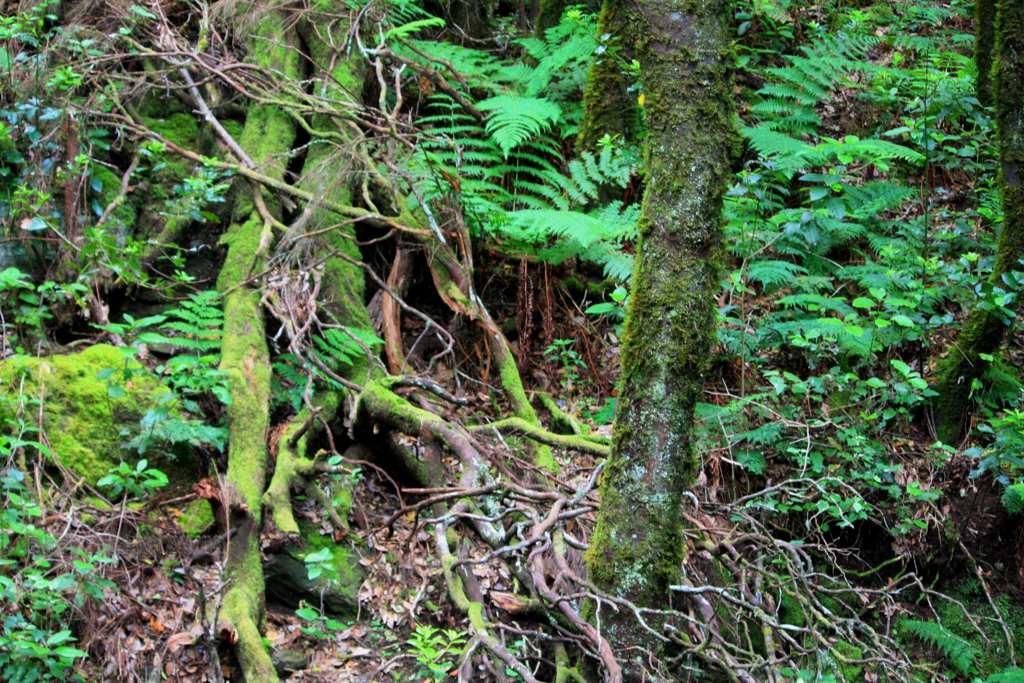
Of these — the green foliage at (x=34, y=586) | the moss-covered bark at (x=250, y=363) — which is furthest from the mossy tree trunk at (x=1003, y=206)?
the green foliage at (x=34, y=586)

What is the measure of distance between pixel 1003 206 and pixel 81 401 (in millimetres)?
5873

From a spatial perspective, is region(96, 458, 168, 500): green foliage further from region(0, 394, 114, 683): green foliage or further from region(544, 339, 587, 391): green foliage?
region(544, 339, 587, 391): green foliage

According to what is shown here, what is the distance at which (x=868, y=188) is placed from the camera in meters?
6.71

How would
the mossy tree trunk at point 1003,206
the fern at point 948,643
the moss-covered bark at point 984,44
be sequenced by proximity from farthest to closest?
the moss-covered bark at point 984,44 < the mossy tree trunk at point 1003,206 < the fern at point 948,643

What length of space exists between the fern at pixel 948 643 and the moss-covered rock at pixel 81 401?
4606 mm

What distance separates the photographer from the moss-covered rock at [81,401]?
4.13 meters

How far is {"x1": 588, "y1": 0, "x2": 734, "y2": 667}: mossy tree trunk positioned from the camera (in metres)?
2.84

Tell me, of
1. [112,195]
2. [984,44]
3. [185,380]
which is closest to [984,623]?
[984,44]

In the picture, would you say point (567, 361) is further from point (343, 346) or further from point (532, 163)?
point (532, 163)

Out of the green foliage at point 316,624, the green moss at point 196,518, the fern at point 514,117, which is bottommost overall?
the green foliage at point 316,624

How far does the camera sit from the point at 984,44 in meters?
6.82

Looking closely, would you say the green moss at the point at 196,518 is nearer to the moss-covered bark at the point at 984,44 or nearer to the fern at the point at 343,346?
the fern at the point at 343,346

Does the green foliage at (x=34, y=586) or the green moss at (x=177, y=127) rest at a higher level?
the green moss at (x=177, y=127)

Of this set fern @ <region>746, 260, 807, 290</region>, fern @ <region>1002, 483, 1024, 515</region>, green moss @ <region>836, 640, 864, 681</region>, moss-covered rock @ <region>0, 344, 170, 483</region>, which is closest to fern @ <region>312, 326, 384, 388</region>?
moss-covered rock @ <region>0, 344, 170, 483</region>
